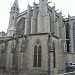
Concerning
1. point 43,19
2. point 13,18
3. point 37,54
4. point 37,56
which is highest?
point 13,18

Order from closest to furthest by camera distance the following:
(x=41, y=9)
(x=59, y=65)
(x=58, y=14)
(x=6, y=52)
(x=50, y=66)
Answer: (x=50, y=66), (x=59, y=65), (x=6, y=52), (x=41, y=9), (x=58, y=14)

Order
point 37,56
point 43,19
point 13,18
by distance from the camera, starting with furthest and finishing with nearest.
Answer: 1. point 13,18
2. point 43,19
3. point 37,56

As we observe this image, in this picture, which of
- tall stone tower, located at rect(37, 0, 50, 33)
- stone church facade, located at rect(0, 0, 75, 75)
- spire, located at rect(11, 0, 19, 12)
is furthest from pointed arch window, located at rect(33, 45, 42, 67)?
spire, located at rect(11, 0, 19, 12)

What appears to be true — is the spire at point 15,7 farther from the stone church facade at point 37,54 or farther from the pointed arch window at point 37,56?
the pointed arch window at point 37,56

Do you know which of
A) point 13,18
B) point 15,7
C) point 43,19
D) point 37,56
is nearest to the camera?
point 37,56

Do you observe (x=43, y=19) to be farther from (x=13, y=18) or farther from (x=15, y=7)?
(x=15, y=7)

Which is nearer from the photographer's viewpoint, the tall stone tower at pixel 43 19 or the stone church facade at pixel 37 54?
the stone church facade at pixel 37 54

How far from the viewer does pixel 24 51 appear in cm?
1867

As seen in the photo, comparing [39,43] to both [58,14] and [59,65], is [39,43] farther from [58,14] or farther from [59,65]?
[58,14]

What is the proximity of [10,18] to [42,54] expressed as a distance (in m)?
23.6

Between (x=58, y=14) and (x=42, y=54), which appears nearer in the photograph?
(x=42, y=54)

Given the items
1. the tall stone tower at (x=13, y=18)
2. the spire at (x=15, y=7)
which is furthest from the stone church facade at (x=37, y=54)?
the spire at (x=15, y=7)

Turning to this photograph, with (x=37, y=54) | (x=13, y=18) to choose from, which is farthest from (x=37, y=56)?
(x=13, y=18)

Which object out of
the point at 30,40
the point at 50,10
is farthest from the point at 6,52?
the point at 50,10
